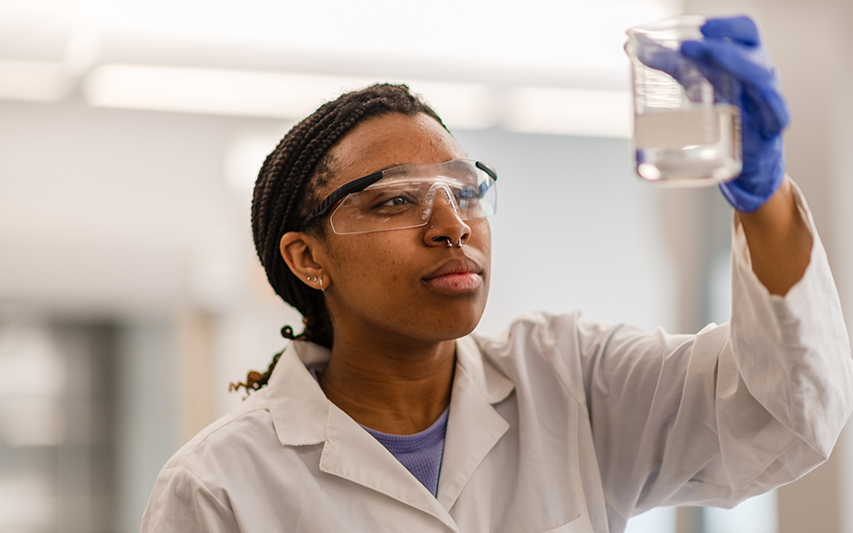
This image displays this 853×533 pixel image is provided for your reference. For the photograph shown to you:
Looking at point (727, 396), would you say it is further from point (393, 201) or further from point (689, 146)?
point (393, 201)

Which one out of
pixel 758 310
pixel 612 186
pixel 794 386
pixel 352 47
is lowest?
pixel 794 386

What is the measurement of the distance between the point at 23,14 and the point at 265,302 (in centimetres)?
146

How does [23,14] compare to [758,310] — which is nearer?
[758,310]

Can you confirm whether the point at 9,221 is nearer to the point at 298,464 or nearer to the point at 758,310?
the point at 298,464

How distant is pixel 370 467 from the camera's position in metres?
1.22

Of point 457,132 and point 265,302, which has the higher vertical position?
point 457,132

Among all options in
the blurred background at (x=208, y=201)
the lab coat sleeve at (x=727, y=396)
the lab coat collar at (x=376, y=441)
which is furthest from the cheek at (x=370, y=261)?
the blurred background at (x=208, y=201)

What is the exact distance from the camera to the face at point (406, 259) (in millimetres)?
1208

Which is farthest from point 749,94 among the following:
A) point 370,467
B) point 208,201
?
point 208,201

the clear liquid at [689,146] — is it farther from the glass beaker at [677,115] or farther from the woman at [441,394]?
the woman at [441,394]

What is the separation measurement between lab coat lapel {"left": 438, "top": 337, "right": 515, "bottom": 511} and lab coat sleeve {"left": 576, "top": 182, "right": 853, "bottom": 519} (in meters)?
0.19

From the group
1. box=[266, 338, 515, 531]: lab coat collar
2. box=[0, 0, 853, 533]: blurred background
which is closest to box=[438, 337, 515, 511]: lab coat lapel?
box=[266, 338, 515, 531]: lab coat collar

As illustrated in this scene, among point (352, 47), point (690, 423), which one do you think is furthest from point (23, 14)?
point (690, 423)

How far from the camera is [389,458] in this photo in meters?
1.23
